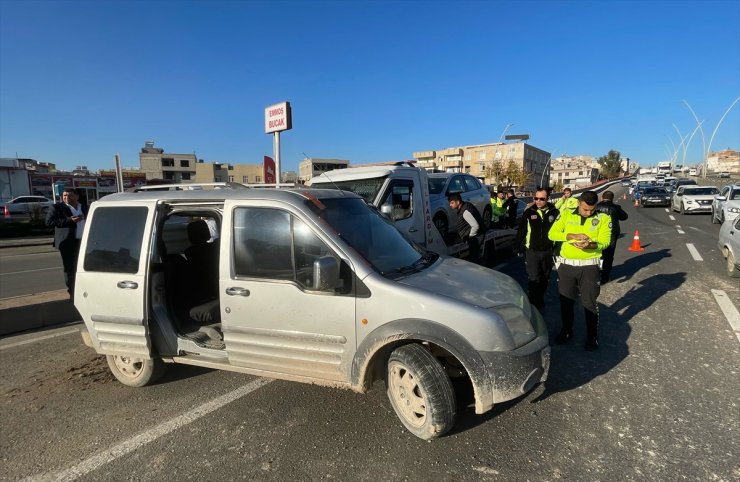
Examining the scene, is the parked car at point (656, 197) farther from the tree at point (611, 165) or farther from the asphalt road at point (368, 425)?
the tree at point (611, 165)

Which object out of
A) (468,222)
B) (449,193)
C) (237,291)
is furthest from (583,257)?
(449,193)

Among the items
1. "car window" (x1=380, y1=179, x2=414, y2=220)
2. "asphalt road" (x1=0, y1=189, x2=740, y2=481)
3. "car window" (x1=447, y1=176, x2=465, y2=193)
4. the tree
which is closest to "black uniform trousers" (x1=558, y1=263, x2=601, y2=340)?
"asphalt road" (x1=0, y1=189, x2=740, y2=481)

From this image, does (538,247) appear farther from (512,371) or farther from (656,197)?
(656,197)

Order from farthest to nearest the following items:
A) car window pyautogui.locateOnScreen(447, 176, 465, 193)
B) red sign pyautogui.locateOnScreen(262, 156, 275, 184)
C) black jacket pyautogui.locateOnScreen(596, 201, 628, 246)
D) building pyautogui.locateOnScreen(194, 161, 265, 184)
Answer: building pyautogui.locateOnScreen(194, 161, 265, 184) → car window pyautogui.locateOnScreen(447, 176, 465, 193) → red sign pyautogui.locateOnScreen(262, 156, 275, 184) → black jacket pyautogui.locateOnScreen(596, 201, 628, 246)

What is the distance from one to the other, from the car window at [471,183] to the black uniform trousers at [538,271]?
561 centimetres

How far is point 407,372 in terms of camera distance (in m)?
3.00

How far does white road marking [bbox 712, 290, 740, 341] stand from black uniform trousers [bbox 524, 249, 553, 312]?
209 centimetres

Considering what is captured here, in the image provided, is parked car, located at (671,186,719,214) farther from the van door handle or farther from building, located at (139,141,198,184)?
building, located at (139,141,198,184)

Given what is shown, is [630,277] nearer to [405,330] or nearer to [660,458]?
[660,458]

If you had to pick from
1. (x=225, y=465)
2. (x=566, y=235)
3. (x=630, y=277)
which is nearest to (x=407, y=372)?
(x=225, y=465)

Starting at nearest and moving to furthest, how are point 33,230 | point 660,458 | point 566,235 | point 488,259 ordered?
point 660,458 < point 566,235 < point 488,259 < point 33,230

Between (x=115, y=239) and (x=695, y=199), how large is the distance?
81.1 feet

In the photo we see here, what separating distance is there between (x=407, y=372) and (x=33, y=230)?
2492 cm

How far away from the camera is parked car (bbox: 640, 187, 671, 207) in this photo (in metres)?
25.8
